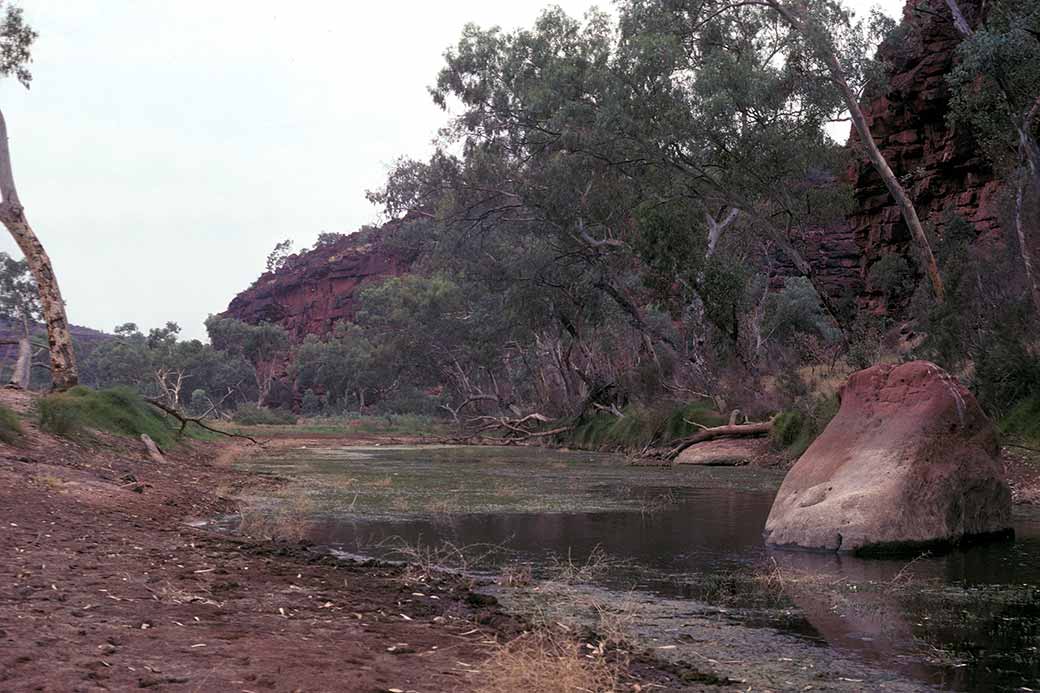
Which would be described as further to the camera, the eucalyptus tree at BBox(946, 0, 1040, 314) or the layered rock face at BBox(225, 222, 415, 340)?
the layered rock face at BBox(225, 222, 415, 340)

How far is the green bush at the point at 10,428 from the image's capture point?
531 inches

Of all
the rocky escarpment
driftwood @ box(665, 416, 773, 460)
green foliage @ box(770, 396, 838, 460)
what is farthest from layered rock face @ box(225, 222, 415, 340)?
green foliage @ box(770, 396, 838, 460)

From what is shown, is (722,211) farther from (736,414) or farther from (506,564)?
(506,564)

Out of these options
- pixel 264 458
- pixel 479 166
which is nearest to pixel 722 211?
pixel 479 166

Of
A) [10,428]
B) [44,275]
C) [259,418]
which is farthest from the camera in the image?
[259,418]

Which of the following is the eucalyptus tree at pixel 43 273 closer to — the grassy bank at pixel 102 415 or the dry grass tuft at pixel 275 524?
the grassy bank at pixel 102 415

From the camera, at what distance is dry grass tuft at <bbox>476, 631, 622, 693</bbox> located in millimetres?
4242

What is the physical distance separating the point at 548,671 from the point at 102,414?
50.0 feet

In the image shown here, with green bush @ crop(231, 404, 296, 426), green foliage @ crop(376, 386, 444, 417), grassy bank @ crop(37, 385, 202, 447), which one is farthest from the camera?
Result: green foliage @ crop(376, 386, 444, 417)

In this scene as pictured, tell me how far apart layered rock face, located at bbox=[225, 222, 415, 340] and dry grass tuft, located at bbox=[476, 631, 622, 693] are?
3658 inches

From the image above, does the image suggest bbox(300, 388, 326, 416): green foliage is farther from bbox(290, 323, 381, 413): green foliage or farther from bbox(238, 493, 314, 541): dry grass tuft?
bbox(238, 493, 314, 541): dry grass tuft

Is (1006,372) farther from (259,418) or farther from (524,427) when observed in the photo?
(259,418)

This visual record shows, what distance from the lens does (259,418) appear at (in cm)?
6081

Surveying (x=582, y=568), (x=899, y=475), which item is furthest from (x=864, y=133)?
(x=582, y=568)
